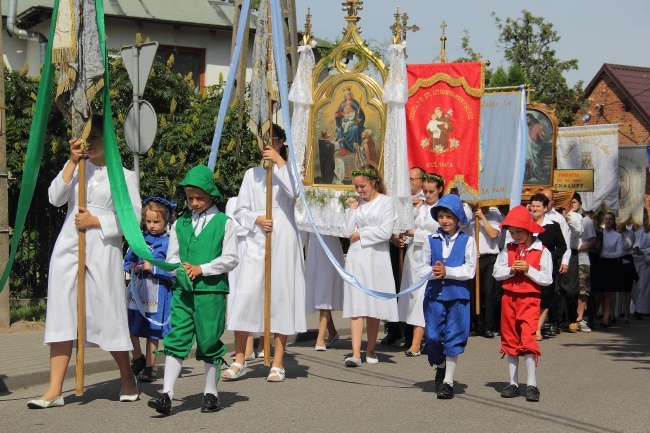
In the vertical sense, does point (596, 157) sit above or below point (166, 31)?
below

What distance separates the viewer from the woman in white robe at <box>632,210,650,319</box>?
67.6ft

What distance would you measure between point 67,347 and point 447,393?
10.1 ft

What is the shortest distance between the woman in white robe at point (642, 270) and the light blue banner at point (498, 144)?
5535 millimetres

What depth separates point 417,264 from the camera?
12711mm

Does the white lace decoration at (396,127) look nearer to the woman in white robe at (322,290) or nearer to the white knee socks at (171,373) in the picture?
the woman in white robe at (322,290)

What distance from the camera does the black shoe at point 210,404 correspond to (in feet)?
27.0

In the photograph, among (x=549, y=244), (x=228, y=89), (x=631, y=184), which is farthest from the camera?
(x=631, y=184)

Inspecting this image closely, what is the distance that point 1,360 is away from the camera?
1079cm

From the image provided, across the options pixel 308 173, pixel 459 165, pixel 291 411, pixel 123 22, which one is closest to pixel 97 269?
pixel 291 411

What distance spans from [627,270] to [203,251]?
38.2 feet

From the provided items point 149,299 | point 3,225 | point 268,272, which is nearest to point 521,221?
point 268,272

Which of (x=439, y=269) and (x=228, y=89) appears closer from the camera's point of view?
(x=439, y=269)

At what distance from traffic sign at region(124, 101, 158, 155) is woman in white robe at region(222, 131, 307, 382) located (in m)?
3.17

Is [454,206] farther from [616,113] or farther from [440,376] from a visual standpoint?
[616,113]
